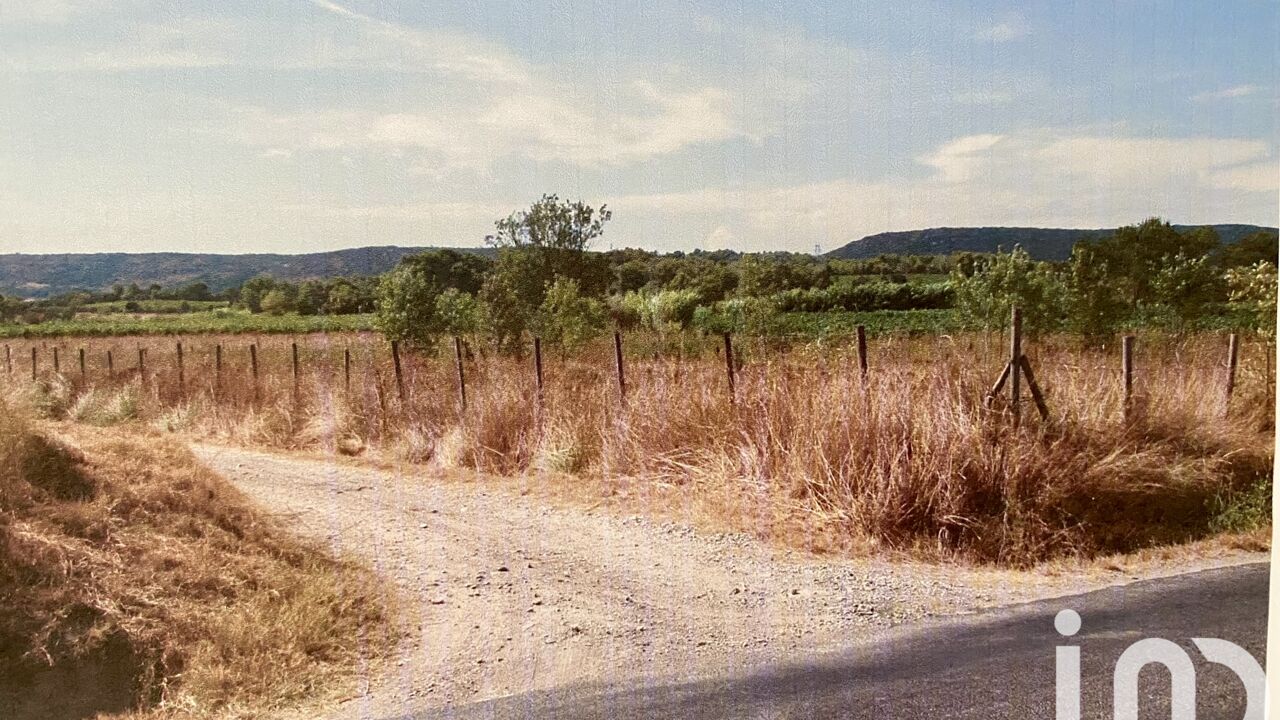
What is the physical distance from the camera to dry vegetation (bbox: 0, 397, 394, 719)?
3.97 meters

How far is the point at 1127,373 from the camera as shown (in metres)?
7.31

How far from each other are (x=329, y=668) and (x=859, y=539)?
3.64 metres

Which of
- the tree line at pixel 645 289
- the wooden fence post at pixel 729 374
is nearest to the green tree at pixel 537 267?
the tree line at pixel 645 289

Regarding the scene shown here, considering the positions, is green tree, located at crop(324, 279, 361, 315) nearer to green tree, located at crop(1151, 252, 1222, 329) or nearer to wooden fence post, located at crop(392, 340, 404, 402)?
wooden fence post, located at crop(392, 340, 404, 402)

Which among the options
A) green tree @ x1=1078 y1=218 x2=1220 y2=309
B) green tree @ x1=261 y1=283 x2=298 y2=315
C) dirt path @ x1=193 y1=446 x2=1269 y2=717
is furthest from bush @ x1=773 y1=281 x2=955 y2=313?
dirt path @ x1=193 y1=446 x2=1269 y2=717

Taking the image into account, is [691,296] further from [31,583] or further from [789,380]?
[31,583]

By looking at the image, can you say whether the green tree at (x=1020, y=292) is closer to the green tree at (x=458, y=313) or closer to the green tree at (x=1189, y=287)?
the green tree at (x=1189, y=287)

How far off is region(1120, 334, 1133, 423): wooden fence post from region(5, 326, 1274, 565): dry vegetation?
7 cm

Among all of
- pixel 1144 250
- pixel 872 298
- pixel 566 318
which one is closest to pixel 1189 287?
pixel 1144 250

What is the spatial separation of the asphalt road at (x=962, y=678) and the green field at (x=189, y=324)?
7036mm

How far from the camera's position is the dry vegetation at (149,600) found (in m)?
3.97

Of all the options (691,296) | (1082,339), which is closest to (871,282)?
(691,296)

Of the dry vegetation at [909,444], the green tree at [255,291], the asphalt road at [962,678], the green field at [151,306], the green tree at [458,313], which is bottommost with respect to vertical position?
the asphalt road at [962,678]

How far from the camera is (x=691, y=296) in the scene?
3028 cm
